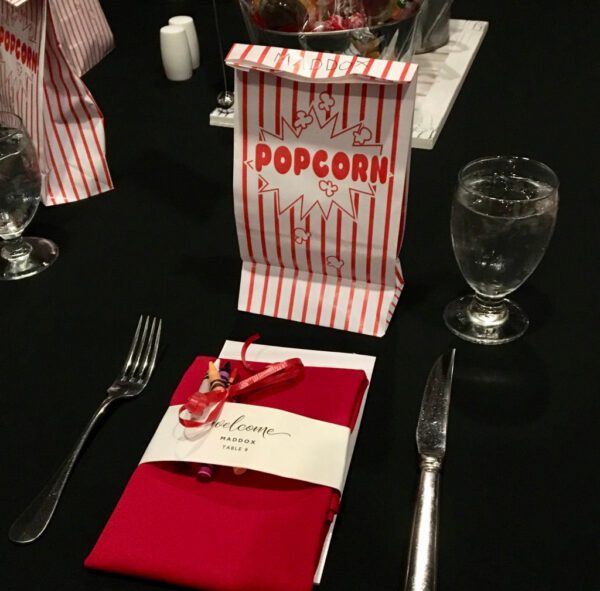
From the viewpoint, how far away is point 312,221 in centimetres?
96

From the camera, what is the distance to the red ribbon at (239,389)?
803 mm

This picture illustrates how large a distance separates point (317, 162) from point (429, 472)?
0.38 m

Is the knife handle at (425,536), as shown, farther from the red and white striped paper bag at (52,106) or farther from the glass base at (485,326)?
the red and white striped paper bag at (52,106)

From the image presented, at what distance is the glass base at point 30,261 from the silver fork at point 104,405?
22 centimetres

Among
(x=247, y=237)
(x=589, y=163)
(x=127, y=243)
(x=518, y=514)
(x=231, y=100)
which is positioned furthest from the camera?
(x=231, y=100)

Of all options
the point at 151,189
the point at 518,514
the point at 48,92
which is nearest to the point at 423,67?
the point at 151,189

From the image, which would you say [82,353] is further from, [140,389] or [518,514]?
[518,514]

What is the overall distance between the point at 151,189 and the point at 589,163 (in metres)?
0.73

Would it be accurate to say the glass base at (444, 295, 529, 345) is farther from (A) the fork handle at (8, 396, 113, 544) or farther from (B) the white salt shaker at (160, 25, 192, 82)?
(B) the white salt shaker at (160, 25, 192, 82)

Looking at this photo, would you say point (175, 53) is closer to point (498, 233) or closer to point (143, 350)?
point (143, 350)

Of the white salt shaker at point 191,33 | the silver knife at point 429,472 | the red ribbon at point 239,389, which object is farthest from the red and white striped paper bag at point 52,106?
the silver knife at point 429,472

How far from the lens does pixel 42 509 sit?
77 centimetres

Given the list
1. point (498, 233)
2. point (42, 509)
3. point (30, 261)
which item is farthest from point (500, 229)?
point (30, 261)

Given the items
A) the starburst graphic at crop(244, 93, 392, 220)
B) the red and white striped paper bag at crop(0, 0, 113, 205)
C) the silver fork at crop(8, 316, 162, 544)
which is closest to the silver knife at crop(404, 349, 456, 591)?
the starburst graphic at crop(244, 93, 392, 220)
